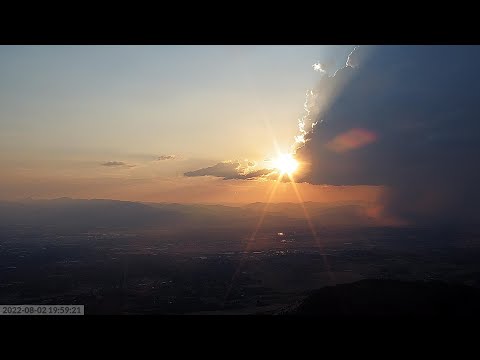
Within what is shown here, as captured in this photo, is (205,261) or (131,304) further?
(205,261)

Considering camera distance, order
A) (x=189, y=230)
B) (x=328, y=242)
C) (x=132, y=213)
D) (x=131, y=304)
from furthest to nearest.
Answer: (x=132, y=213) → (x=189, y=230) → (x=328, y=242) → (x=131, y=304)

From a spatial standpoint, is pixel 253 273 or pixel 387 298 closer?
pixel 387 298
